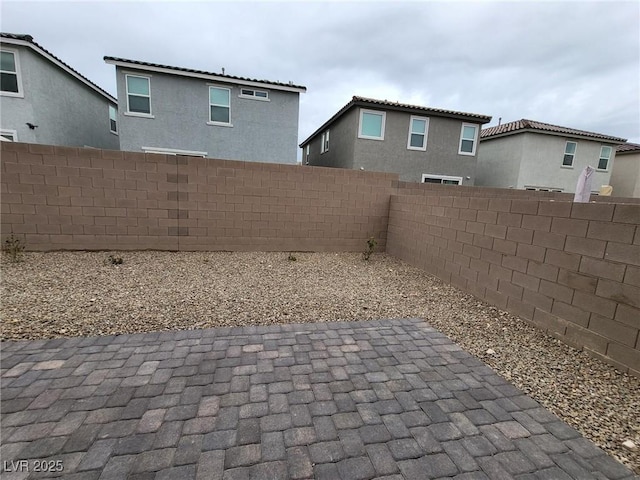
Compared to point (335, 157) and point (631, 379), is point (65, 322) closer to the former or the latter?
point (631, 379)

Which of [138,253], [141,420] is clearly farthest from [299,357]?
[138,253]

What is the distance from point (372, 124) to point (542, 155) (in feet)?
32.5

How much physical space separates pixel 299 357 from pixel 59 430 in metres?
1.80

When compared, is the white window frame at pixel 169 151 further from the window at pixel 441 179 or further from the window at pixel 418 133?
the window at pixel 441 179

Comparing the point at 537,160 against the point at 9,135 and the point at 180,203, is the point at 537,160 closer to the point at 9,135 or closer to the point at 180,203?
the point at 180,203

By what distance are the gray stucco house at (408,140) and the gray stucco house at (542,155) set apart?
125 inches

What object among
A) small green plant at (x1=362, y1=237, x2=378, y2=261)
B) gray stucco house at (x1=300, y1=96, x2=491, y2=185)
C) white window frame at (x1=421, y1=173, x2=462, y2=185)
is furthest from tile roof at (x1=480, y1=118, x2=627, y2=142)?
small green plant at (x1=362, y1=237, x2=378, y2=261)

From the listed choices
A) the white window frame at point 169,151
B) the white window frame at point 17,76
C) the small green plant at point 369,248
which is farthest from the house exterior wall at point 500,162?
the white window frame at point 17,76

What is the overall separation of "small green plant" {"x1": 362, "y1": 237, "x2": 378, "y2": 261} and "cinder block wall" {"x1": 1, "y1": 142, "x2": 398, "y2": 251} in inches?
7.4

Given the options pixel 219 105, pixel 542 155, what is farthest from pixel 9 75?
pixel 542 155

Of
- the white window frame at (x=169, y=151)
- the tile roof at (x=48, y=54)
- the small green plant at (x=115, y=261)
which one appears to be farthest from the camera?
the white window frame at (x=169, y=151)

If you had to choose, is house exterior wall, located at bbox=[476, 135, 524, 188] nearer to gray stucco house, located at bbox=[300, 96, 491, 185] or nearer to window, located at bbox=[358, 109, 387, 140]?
gray stucco house, located at bbox=[300, 96, 491, 185]

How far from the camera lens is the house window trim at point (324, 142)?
16.6m

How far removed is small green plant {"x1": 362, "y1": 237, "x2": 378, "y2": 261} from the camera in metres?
7.23
